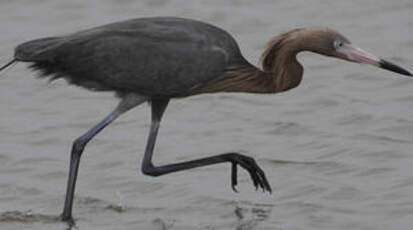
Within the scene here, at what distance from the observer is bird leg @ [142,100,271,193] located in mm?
8570

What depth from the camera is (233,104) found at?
10828 millimetres

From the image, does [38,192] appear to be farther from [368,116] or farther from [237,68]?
[368,116]

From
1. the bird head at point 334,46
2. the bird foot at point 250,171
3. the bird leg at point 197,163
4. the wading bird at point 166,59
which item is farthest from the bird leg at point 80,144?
the bird head at point 334,46

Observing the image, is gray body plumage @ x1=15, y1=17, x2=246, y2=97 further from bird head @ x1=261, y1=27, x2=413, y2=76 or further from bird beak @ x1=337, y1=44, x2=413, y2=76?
bird beak @ x1=337, y1=44, x2=413, y2=76

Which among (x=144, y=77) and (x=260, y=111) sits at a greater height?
(x=144, y=77)

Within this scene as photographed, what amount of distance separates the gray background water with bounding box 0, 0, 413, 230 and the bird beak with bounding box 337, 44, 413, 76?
0.81 meters

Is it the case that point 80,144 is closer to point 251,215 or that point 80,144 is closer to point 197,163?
point 197,163

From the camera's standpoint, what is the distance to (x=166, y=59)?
8.26 m

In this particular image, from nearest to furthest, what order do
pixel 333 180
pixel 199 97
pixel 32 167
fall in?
pixel 333 180 → pixel 32 167 → pixel 199 97

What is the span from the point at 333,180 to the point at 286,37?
1.08 m

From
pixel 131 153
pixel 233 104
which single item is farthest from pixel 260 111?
pixel 131 153

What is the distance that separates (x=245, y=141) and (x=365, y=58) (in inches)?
72.2

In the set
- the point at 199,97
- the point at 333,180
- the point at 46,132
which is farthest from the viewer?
the point at 199,97

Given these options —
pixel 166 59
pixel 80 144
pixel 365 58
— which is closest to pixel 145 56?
pixel 166 59
